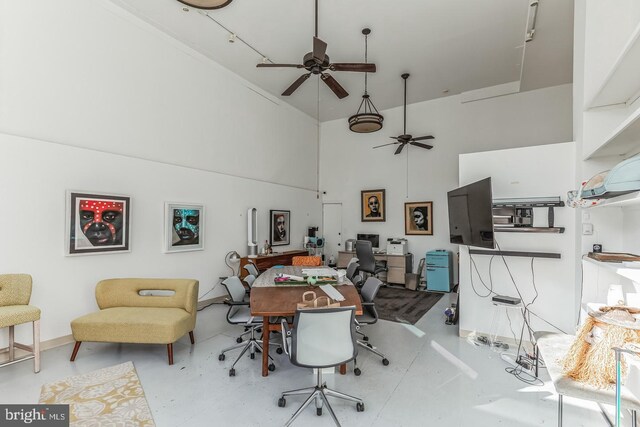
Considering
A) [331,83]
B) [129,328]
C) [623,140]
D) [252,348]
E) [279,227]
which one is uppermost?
[331,83]

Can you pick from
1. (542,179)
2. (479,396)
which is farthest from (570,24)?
(479,396)

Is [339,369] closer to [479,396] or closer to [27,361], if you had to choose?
[479,396]

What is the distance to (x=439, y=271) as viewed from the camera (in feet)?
21.7

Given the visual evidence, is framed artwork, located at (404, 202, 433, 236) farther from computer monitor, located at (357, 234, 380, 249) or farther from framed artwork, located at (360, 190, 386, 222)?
computer monitor, located at (357, 234, 380, 249)

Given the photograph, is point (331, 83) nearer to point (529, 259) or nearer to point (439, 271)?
point (529, 259)

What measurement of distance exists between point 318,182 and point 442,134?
348cm

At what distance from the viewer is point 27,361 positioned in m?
3.26

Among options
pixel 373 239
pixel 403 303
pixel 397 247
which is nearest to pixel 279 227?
pixel 373 239

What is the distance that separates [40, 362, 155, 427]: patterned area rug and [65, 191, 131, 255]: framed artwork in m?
1.62

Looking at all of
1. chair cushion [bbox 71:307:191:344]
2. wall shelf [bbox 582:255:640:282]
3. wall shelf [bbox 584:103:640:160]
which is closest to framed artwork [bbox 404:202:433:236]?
wall shelf [bbox 584:103:640:160]

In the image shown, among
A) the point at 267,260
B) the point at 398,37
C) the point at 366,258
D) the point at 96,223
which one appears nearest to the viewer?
the point at 96,223

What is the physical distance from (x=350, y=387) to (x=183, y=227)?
3.72 m

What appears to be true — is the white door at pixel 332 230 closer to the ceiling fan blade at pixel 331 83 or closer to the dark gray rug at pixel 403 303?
the dark gray rug at pixel 403 303

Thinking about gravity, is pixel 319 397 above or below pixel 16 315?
below
